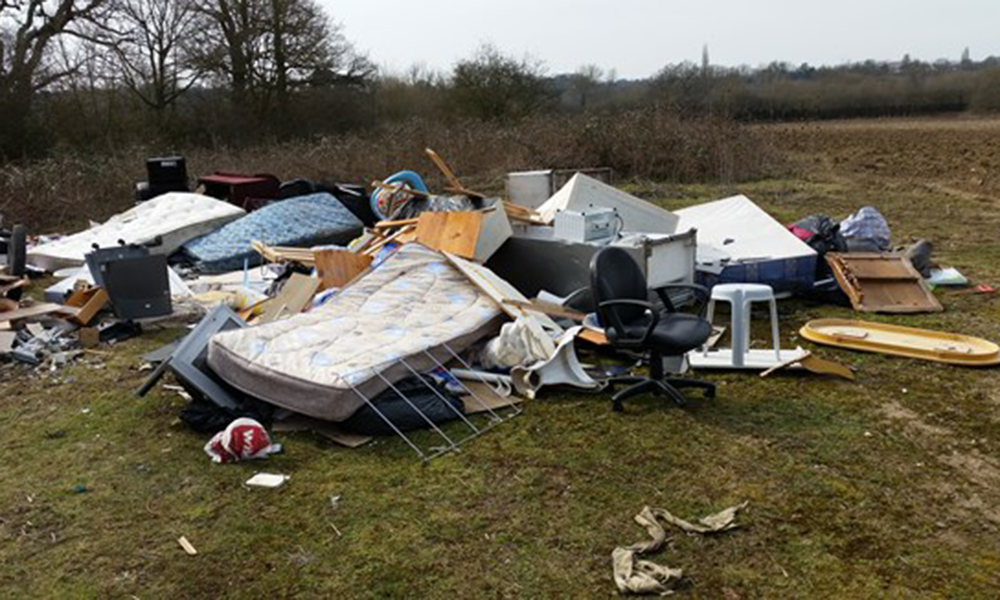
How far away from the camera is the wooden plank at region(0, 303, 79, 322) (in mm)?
6918

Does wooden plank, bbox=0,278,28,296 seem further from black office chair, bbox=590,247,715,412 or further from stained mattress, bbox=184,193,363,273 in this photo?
black office chair, bbox=590,247,715,412

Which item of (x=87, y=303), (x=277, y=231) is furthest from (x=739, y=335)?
(x=277, y=231)

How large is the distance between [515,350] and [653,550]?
86.6 inches

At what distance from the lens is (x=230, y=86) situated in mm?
21609

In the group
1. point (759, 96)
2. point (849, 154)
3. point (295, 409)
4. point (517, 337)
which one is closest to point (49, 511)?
point (295, 409)

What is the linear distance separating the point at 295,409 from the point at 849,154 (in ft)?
69.6

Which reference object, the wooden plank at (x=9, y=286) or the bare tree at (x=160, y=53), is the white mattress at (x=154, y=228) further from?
the bare tree at (x=160, y=53)

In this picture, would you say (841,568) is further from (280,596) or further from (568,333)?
(568,333)

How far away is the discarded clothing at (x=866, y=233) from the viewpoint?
7934 mm

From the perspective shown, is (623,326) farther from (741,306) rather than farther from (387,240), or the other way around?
(387,240)

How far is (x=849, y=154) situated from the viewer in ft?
72.5

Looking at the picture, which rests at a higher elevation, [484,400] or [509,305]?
[509,305]

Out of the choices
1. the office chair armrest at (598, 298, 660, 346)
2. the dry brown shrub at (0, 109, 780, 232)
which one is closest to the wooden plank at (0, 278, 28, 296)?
the office chair armrest at (598, 298, 660, 346)

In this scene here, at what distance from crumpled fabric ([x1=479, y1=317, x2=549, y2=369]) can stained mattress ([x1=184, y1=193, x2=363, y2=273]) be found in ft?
16.2
